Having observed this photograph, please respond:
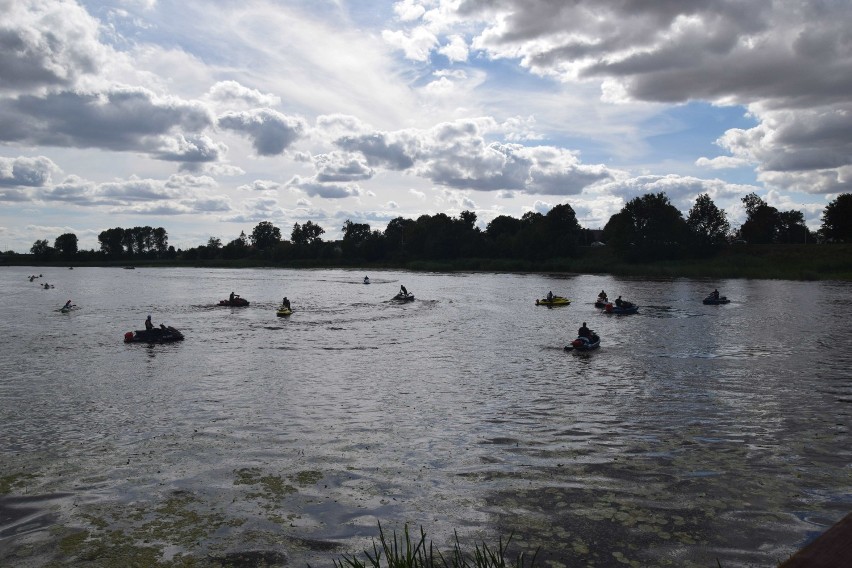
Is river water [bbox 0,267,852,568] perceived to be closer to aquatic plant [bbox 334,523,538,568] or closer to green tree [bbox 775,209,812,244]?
aquatic plant [bbox 334,523,538,568]

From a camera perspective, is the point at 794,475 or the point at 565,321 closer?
the point at 794,475

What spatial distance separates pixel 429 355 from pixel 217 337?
1571 centimetres

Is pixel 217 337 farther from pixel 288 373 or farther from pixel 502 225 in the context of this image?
pixel 502 225

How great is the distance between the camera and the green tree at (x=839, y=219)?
11912 centimetres

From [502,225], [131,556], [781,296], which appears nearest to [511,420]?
[131,556]

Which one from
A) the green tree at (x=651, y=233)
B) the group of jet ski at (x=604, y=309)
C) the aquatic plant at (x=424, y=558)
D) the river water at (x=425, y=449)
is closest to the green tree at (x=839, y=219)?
the green tree at (x=651, y=233)

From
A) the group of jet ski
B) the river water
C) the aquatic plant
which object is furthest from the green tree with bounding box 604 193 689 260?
the aquatic plant

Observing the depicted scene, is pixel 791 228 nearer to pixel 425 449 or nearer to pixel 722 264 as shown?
pixel 722 264

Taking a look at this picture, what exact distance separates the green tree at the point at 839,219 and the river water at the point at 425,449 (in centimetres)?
10192

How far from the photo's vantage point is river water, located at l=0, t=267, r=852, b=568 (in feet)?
34.1

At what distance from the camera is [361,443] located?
16016mm

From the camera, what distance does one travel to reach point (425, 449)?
15438mm

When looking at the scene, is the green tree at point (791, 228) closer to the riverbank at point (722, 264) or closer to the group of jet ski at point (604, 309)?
the riverbank at point (722, 264)

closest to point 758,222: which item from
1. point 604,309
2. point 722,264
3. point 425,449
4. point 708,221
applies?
point 708,221
